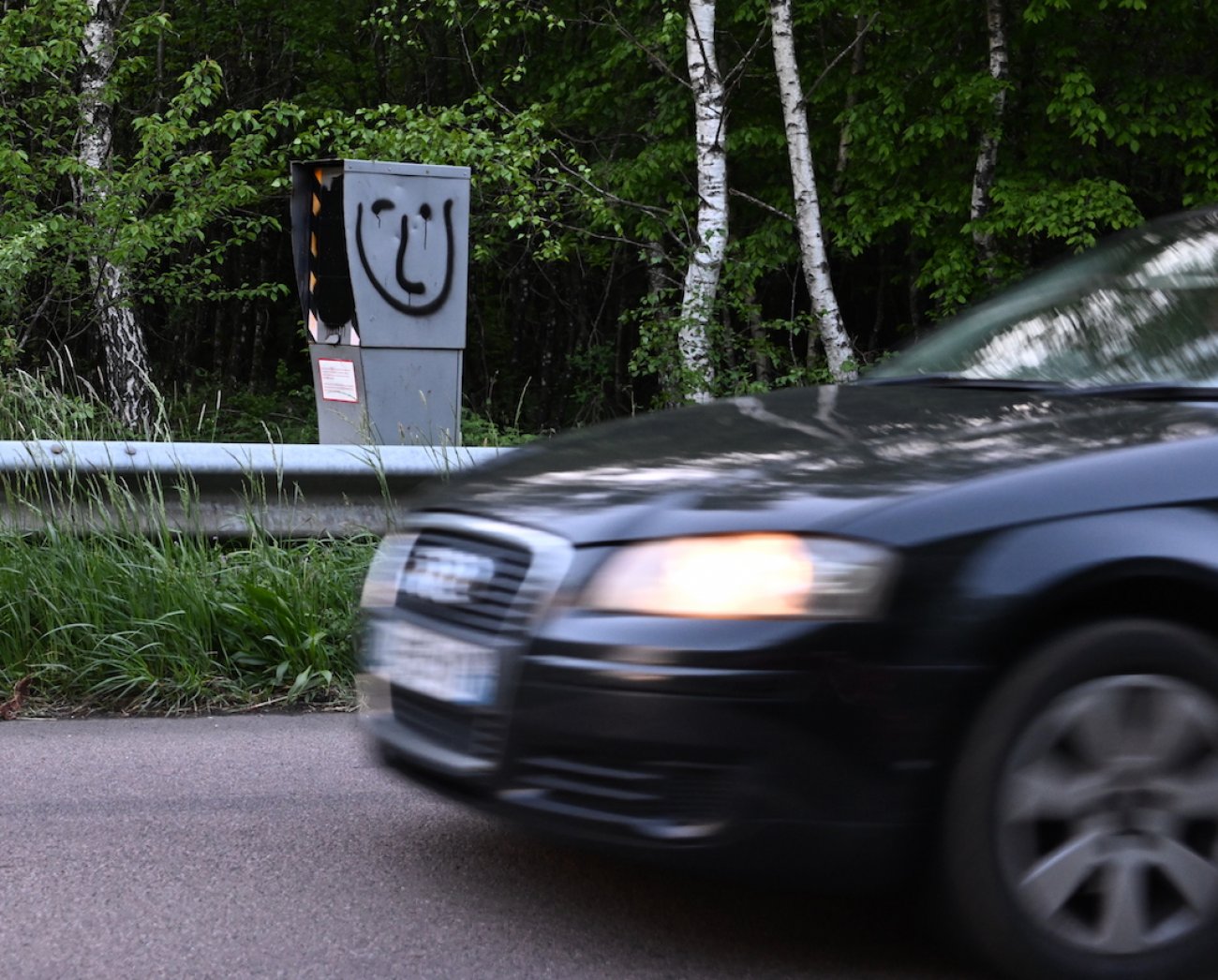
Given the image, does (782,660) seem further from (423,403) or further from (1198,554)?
(423,403)

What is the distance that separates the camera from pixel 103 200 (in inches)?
447

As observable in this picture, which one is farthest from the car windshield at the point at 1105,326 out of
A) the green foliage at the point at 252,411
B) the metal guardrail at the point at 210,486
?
the green foliage at the point at 252,411

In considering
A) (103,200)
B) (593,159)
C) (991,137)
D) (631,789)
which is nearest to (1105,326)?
(631,789)

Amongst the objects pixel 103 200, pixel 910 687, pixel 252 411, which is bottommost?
pixel 252 411

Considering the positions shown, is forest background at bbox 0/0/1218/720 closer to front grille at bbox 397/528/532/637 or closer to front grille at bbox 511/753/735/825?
front grille at bbox 397/528/532/637

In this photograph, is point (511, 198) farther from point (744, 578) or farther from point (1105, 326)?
point (744, 578)

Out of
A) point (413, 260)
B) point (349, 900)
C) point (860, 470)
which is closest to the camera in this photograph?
point (860, 470)

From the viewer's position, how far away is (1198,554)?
9.11ft

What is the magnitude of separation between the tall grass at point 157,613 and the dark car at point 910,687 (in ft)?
8.77

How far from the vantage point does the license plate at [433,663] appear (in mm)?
2916

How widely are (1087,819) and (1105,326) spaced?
4.70 ft

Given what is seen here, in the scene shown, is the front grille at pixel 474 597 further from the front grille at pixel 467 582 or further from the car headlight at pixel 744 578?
the car headlight at pixel 744 578

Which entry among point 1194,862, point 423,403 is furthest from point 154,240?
point 1194,862

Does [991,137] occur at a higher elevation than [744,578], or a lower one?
higher
